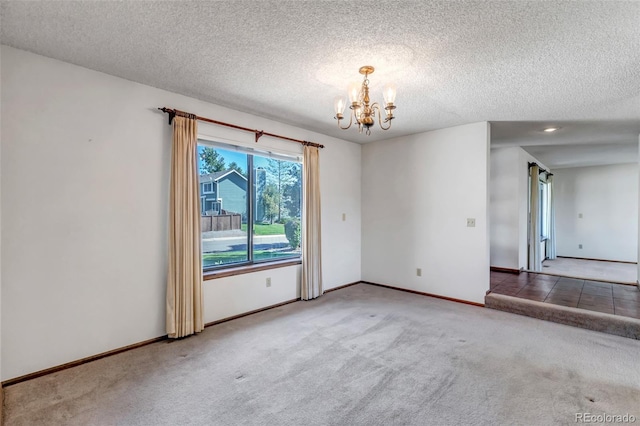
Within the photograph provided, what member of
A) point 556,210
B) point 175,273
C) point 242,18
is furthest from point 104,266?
point 556,210

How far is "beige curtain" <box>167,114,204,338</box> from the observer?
3.13 metres

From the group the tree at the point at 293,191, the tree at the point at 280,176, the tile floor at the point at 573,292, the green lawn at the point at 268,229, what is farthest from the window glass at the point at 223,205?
the tile floor at the point at 573,292

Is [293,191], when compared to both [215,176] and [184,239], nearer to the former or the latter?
[215,176]

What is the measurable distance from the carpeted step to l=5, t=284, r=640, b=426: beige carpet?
A: 0.47 ft

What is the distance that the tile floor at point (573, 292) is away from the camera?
12.3ft

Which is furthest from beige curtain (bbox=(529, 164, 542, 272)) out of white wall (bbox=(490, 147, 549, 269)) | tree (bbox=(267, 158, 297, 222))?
tree (bbox=(267, 158, 297, 222))

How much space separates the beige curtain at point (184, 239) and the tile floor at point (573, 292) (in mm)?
4087

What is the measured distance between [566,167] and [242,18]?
9470 mm

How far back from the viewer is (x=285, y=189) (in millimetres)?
4609

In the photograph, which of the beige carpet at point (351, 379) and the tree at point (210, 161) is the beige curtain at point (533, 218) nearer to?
the beige carpet at point (351, 379)

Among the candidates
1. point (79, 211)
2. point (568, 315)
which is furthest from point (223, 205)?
point (568, 315)

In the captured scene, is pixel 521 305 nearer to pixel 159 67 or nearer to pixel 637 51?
pixel 637 51

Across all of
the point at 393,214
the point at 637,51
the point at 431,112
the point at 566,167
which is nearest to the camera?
the point at 637,51

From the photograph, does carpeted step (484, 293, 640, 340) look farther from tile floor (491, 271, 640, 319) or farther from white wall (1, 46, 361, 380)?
white wall (1, 46, 361, 380)
